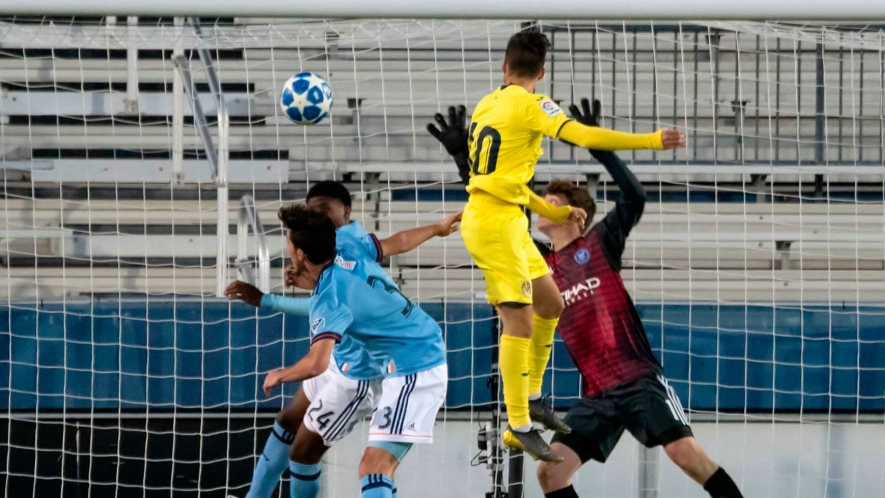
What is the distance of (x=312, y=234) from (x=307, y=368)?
692 millimetres

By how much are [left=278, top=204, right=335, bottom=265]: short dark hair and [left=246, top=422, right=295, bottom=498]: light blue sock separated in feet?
4.03

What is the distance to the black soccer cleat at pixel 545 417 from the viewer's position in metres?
5.48

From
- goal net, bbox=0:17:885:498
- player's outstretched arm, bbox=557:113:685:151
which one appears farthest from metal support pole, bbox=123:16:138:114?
player's outstretched arm, bbox=557:113:685:151

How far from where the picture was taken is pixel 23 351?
7363 mm

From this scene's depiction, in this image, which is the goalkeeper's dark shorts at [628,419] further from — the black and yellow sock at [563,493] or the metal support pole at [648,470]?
the metal support pole at [648,470]

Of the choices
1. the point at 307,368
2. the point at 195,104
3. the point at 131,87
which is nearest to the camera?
the point at 307,368

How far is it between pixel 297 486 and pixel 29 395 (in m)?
2.38

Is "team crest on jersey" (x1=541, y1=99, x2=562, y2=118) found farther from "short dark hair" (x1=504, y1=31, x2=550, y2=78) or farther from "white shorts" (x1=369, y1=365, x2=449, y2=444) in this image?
"white shorts" (x1=369, y1=365, x2=449, y2=444)

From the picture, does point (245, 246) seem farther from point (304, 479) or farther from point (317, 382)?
point (304, 479)

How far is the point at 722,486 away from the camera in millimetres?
5488

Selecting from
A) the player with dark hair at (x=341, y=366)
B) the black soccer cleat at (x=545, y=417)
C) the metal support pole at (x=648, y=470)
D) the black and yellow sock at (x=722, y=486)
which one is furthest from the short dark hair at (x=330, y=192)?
the metal support pole at (x=648, y=470)

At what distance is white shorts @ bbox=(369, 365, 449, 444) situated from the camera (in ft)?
17.3

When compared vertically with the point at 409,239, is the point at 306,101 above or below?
above

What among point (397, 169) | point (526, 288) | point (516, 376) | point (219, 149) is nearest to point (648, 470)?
point (397, 169)
